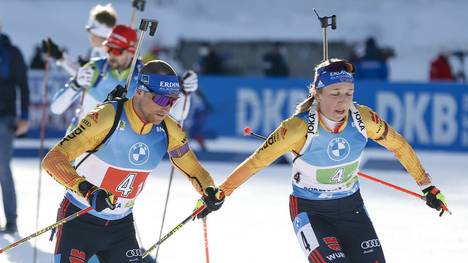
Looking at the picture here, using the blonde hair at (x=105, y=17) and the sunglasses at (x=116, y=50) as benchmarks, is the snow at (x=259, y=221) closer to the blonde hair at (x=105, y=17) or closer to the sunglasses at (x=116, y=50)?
the sunglasses at (x=116, y=50)

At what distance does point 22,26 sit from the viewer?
1033 inches

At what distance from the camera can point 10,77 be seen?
9.70 m

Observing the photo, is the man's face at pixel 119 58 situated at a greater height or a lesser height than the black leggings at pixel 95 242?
greater

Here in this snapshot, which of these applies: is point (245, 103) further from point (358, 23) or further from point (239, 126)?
point (358, 23)

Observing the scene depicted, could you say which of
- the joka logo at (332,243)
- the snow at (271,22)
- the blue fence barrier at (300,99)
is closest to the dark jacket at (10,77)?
the joka logo at (332,243)

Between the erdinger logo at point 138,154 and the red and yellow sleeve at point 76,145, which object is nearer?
the red and yellow sleeve at point 76,145

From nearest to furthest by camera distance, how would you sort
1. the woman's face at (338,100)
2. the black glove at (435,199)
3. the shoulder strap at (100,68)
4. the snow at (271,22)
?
the woman's face at (338,100)
the black glove at (435,199)
the shoulder strap at (100,68)
the snow at (271,22)

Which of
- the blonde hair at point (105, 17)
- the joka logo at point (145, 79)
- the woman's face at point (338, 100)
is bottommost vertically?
the woman's face at point (338, 100)

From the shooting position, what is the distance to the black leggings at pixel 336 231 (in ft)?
20.3

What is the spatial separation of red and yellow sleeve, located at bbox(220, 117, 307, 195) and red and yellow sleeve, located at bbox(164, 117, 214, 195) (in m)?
0.14

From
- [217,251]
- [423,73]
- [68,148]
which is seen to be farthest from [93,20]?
[423,73]

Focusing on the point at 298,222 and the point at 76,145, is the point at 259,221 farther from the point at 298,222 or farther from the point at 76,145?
the point at 76,145

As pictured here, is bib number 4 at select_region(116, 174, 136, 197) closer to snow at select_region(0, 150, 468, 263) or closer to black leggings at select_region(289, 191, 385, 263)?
black leggings at select_region(289, 191, 385, 263)

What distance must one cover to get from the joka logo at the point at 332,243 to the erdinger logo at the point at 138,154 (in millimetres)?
1139
